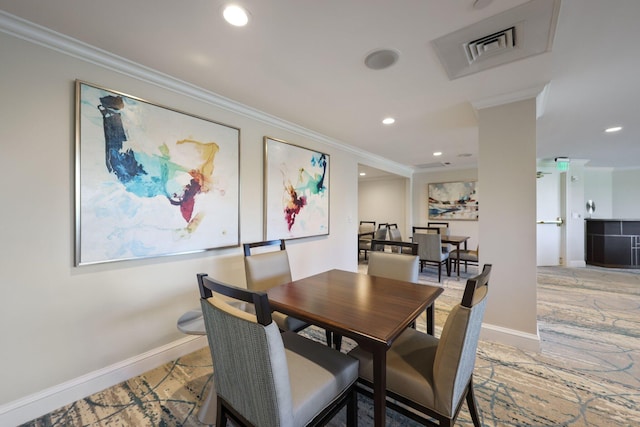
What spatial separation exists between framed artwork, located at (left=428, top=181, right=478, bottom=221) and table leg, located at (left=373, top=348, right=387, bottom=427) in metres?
5.90

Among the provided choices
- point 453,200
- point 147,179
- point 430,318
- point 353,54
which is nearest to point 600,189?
point 453,200

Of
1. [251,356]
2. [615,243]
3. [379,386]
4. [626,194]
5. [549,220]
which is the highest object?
[626,194]

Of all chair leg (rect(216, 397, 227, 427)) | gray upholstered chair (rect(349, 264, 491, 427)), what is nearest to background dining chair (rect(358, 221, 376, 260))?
gray upholstered chair (rect(349, 264, 491, 427))

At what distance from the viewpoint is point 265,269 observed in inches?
83.2

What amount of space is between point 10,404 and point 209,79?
2411mm

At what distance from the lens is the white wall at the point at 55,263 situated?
1429 mm

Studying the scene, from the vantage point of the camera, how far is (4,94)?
1.41 m

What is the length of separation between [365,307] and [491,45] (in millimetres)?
1831

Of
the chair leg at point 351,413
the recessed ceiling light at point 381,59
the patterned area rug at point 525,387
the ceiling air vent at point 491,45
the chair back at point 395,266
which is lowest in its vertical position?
the patterned area rug at point 525,387

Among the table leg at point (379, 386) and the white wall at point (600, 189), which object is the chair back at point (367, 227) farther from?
the table leg at point (379, 386)

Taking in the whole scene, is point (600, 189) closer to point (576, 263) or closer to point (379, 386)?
point (576, 263)

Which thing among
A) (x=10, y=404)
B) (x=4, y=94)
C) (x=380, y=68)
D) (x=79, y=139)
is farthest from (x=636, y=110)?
(x=10, y=404)

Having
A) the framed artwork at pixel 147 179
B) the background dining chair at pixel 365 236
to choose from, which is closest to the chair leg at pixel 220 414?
the framed artwork at pixel 147 179

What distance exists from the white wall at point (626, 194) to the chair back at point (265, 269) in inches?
340
